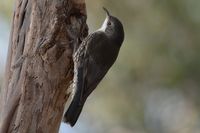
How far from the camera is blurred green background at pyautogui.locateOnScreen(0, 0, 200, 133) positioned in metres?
4.15

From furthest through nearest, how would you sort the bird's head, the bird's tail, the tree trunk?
1. the bird's head
2. the bird's tail
3. the tree trunk

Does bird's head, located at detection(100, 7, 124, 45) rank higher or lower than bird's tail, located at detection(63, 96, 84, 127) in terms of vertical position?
higher

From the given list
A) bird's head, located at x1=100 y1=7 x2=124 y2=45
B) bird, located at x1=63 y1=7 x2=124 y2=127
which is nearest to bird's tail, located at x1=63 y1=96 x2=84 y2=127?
bird, located at x1=63 y1=7 x2=124 y2=127

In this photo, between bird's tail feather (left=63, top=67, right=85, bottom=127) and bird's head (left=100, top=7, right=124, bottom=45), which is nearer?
bird's tail feather (left=63, top=67, right=85, bottom=127)

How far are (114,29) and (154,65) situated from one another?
430 mm

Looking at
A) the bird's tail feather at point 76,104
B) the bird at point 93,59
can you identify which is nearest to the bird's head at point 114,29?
the bird at point 93,59

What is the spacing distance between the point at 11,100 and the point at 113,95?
1111 mm

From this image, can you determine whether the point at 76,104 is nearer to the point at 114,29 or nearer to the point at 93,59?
the point at 93,59

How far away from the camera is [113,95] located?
4.27 meters

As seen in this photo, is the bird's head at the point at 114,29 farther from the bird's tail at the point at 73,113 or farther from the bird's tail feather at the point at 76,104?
the bird's tail at the point at 73,113

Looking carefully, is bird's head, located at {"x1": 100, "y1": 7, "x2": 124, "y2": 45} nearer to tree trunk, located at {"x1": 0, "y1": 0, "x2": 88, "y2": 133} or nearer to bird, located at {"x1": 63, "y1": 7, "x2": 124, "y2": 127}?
bird, located at {"x1": 63, "y1": 7, "x2": 124, "y2": 127}

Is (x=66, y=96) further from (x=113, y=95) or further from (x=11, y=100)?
(x=113, y=95)

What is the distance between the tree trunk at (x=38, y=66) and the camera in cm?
329

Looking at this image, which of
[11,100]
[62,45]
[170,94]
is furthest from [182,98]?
[11,100]
